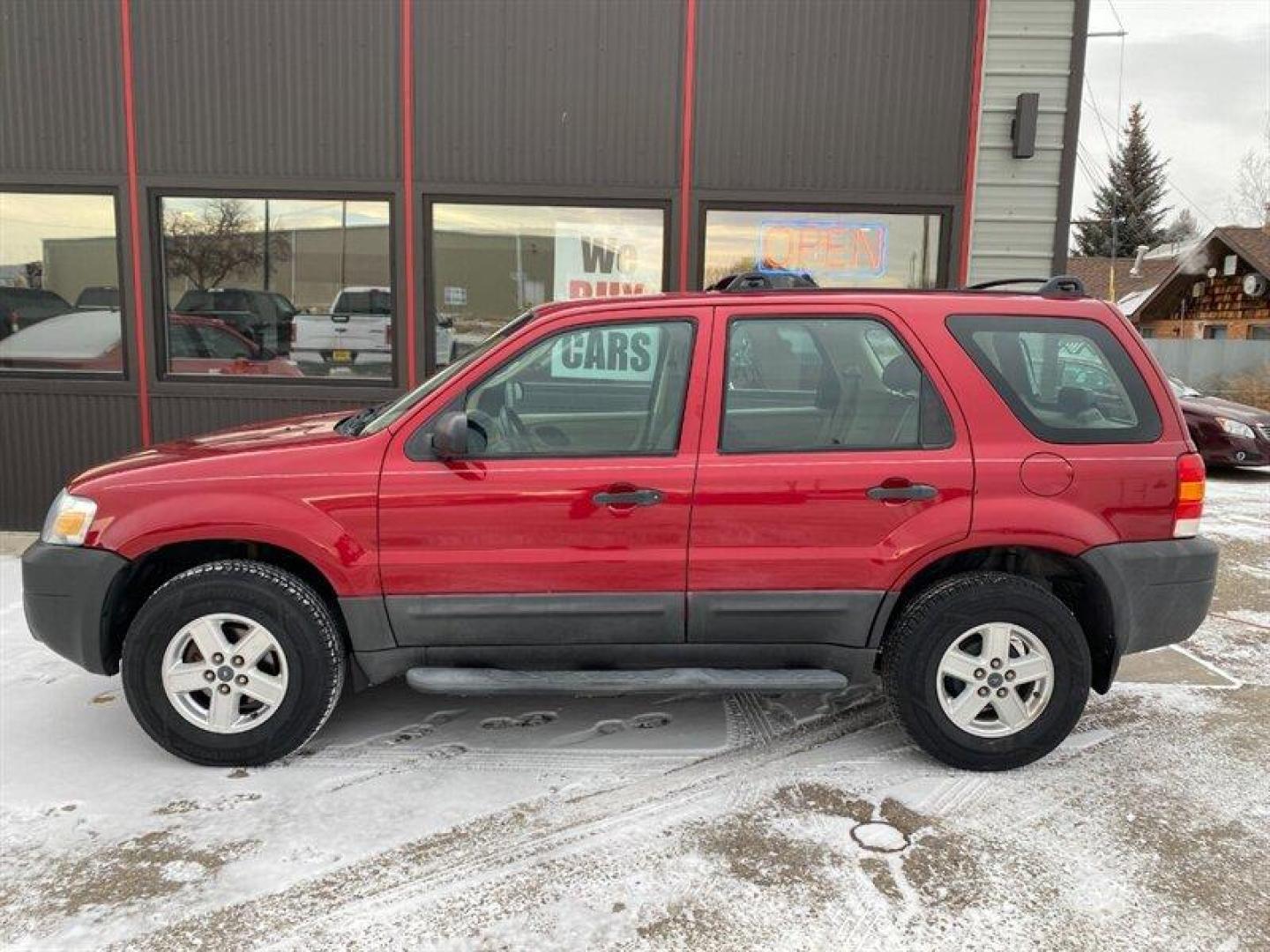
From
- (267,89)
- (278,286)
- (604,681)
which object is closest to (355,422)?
(604,681)

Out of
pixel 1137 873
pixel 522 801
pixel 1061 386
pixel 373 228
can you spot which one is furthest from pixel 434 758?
pixel 373 228

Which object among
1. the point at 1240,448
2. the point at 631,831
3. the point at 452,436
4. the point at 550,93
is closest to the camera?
the point at 631,831

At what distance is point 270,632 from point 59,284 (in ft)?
17.8

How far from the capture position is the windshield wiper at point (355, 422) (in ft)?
12.2

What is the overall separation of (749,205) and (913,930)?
218 inches

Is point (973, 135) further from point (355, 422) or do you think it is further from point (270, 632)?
point (270, 632)

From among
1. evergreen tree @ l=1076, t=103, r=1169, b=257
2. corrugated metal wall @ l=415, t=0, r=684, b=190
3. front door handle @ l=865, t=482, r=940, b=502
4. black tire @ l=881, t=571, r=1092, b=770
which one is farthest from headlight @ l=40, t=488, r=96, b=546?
evergreen tree @ l=1076, t=103, r=1169, b=257

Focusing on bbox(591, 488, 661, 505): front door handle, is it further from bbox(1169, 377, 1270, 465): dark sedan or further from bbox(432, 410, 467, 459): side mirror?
bbox(1169, 377, 1270, 465): dark sedan

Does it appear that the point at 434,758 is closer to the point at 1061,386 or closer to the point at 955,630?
the point at 955,630

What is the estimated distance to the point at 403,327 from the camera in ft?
23.5

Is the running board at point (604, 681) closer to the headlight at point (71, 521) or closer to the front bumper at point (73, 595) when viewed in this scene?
the front bumper at point (73, 595)

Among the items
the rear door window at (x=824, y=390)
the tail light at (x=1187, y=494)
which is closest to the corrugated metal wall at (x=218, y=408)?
the rear door window at (x=824, y=390)

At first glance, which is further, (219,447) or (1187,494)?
(219,447)

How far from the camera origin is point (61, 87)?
6.93 metres
